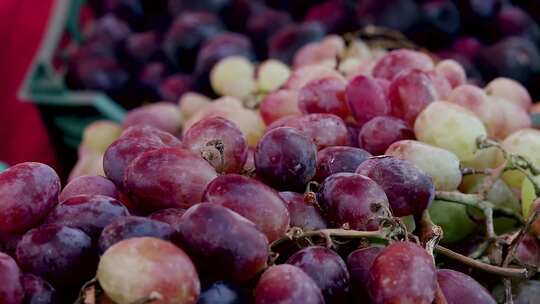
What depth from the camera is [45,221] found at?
0.58 metres

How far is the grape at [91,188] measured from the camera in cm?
62

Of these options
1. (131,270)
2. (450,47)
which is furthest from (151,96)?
(131,270)

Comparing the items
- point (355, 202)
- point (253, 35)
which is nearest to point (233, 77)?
point (253, 35)

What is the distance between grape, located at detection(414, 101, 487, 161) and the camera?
801mm

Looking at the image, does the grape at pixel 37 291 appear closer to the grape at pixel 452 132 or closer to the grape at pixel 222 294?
the grape at pixel 222 294

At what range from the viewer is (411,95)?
0.85m

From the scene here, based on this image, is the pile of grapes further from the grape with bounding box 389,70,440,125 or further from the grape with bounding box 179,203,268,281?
the grape with bounding box 179,203,268,281

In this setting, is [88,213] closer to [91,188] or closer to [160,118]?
[91,188]

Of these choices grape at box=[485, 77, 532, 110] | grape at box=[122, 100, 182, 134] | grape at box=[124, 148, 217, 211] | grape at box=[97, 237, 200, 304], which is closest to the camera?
grape at box=[97, 237, 200, 304]

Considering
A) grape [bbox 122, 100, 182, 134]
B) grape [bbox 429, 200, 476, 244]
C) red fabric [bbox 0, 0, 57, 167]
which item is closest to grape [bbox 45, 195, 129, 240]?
grape [bbox 429, 200, 476, 244]

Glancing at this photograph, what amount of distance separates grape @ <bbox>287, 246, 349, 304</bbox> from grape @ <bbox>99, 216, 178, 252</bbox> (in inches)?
4.1

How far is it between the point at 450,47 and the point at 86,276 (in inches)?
49.6

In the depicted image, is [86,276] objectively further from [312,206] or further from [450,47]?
[450,47]

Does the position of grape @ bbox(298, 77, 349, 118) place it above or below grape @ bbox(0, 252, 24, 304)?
below
